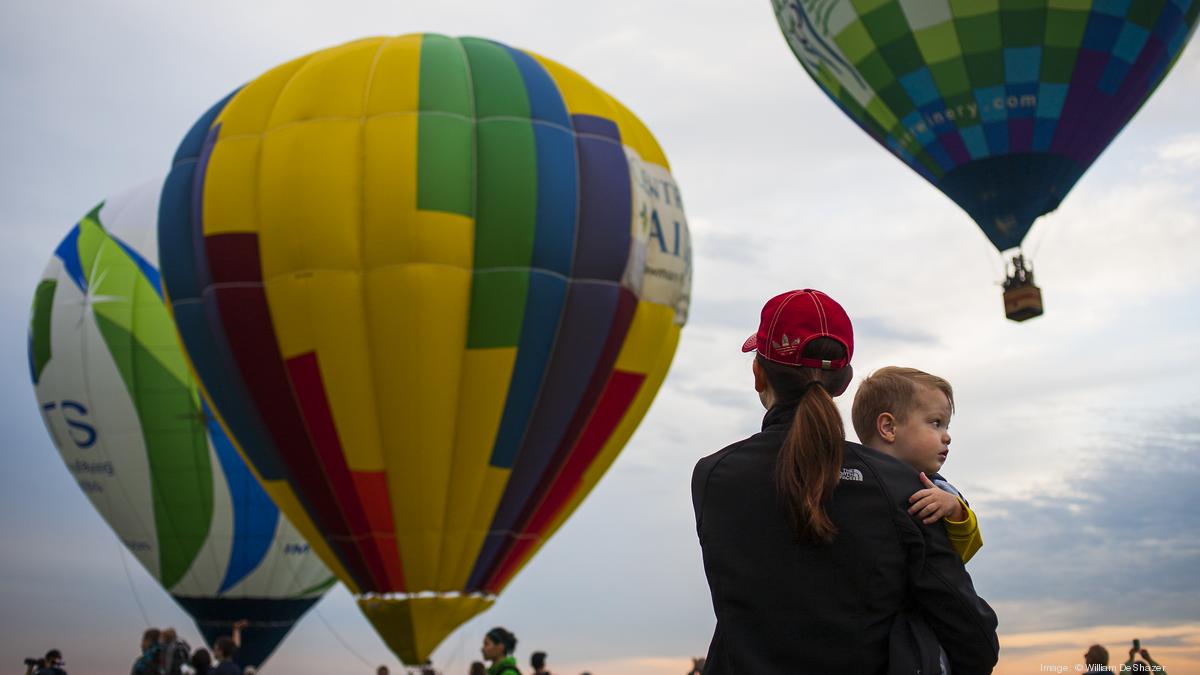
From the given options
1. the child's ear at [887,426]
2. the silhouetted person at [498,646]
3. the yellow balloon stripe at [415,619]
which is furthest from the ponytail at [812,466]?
the yellow balloon stripe at [415,619]

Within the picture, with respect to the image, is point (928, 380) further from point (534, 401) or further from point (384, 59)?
point (384, 59)

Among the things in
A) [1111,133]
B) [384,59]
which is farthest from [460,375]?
[1111,133]

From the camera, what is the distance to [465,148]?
35.8 ft

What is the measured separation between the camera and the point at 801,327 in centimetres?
191

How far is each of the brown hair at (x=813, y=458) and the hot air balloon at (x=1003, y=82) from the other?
13.1m

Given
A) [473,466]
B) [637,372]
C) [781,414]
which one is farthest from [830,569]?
[637,372]

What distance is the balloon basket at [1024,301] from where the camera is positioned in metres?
15.3

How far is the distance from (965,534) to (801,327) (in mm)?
393

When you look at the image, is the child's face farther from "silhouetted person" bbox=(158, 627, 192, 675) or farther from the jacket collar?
"silhouetted person" bbox=(158, 627, 192, 675)

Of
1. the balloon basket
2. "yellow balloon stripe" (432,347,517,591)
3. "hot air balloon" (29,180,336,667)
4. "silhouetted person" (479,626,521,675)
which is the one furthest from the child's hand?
"hot air balloon" (29,180,336,667)

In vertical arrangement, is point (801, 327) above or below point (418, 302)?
below

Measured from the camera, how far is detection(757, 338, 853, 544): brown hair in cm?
174

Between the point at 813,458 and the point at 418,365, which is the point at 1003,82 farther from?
the point at 813,458

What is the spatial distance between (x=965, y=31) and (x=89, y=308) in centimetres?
1162
